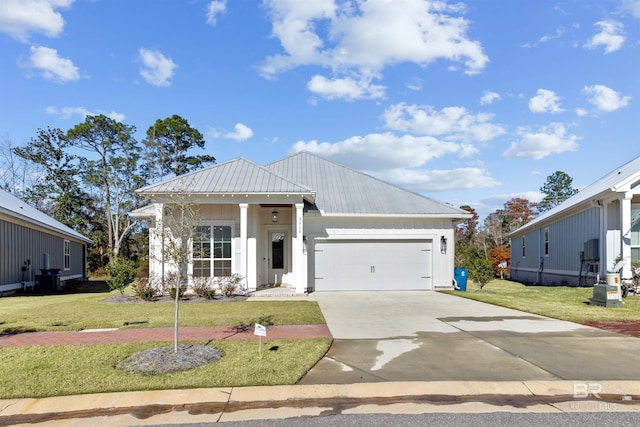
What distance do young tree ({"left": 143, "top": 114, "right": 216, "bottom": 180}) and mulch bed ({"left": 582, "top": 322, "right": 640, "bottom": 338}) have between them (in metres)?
36.0

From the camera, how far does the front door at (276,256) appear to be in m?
17.9

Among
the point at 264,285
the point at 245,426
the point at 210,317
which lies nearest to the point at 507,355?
the point at 245,426

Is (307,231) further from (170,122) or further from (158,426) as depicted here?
(170,122)

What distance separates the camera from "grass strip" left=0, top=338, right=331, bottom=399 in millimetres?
5422

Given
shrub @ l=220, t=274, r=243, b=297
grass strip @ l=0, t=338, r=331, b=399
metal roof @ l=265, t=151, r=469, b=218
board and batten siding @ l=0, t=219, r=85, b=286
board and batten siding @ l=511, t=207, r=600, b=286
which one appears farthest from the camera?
board and batten siding @ l=511, t=207, r=600, b=286

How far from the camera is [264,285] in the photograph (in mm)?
17359

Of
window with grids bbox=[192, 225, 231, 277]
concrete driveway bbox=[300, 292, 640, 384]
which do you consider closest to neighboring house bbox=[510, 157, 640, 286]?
concrete driveway bbox=[300, 292, 640, 384]

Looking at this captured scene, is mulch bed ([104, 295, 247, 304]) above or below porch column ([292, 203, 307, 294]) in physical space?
below

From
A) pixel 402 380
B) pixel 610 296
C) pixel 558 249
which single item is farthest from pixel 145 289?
pixel 558 249

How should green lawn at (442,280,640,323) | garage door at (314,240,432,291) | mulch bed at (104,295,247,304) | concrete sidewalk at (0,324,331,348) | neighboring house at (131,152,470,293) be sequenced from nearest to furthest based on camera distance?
1. concrete sidewalk at (0,324,331,348)
2. green lawn at (442,280,640,323)
3. mulch bed at (104,295,247,304)
4. neighboring house at (131,152,470,293)
5. garage door at (314,240,432,291)

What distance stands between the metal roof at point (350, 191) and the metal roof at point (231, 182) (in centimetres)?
245

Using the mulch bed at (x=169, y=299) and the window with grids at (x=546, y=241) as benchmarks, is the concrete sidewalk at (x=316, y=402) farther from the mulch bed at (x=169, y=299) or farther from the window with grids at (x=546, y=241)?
the window with grids at (x=546, y=241)

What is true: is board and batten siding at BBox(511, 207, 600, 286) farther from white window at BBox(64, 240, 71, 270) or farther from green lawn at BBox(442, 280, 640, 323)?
white window at BBox(64, 240, 71, 270)

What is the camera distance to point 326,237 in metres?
17.2
